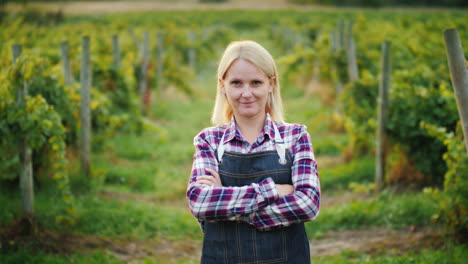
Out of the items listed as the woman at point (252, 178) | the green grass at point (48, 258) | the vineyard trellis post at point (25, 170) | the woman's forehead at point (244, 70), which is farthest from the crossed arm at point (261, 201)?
the vineyard trellis post at point (25, 170)

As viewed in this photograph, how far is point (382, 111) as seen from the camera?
6.02m

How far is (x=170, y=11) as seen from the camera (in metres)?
57.5

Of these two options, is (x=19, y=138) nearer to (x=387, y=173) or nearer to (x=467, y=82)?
(x=467, y=82)

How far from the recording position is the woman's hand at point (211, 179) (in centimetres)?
229

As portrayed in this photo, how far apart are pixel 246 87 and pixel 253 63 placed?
12 cm

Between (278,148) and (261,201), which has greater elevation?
(278,148)

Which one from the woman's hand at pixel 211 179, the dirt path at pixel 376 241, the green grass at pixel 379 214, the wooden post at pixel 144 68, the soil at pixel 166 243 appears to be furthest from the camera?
the wooden post at pixel 144 68

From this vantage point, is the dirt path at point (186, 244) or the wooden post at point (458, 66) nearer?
the wooden post at point (458, 66)

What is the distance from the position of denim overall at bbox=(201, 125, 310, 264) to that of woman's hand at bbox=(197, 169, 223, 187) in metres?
0.03

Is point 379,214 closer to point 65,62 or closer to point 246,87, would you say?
point 246,87

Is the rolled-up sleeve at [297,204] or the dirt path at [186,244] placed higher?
the rolled-up sleeve at [297,204]

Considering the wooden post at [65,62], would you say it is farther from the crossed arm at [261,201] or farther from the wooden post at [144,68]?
the wooden post at [144,68]

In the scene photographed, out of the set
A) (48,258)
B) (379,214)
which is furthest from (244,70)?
(379,214)

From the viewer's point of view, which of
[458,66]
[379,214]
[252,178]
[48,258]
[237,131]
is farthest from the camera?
[379,214]
